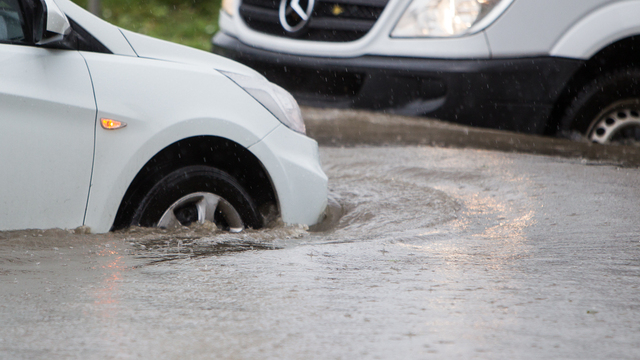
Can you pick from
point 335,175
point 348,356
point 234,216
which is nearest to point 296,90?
point 335,175

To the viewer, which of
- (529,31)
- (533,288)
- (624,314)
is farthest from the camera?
(529,31)

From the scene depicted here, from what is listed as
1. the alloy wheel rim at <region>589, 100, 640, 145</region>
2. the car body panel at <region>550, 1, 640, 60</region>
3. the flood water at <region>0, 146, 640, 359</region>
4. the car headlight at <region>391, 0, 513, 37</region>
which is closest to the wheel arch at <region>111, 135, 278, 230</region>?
the flood water at <region>0, 146, 640, 359</region>

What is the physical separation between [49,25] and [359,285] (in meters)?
1.76

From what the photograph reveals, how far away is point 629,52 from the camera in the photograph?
588cm

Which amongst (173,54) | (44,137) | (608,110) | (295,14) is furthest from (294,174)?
(608,110)

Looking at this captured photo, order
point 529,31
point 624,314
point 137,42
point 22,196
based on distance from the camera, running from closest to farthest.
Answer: point 624,314, point 22,196, point 137,42, point 529,31

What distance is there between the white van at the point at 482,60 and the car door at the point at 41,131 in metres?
2.76

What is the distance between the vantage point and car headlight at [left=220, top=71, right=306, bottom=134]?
13.4ft

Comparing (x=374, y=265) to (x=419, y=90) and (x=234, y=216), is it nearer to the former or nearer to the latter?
(x=234, y=216)

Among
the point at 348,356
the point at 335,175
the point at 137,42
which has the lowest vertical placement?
the point at 348,356

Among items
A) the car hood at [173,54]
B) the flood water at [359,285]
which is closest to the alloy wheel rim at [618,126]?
the flood water at [359,285]

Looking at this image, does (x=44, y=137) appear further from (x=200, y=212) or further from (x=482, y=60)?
(x=482, y=60)

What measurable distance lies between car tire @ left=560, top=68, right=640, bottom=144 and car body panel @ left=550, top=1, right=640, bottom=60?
0.37 meters

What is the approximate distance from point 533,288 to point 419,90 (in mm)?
2750
